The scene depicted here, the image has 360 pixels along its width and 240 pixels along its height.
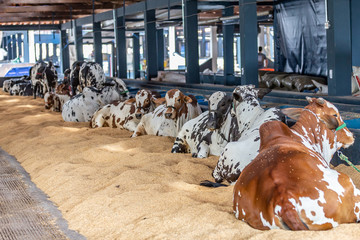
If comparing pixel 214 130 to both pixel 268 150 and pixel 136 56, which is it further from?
pixel 136 56

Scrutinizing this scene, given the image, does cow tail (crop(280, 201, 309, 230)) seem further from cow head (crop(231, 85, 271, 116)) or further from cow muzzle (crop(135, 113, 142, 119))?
cow muzzle (crop(135, 113, 142, 119))

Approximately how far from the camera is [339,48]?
8.54 meters

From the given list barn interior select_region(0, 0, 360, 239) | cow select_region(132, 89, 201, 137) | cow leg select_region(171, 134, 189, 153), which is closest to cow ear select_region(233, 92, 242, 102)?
barn interior select_region(0, 0, 360, 239)

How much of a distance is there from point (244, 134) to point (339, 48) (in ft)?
12.2

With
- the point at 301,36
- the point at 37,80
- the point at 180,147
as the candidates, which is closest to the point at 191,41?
the point at 301,36

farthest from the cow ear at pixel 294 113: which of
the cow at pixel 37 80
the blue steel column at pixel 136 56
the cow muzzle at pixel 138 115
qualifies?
the blue steel column at pixel 136 56

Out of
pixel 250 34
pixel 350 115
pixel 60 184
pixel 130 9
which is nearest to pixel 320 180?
pixel 60 184

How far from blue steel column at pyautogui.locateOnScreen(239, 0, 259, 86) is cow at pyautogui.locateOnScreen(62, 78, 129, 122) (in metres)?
2.56

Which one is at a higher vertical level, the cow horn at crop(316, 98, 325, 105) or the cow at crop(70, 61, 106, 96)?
the cow at crop(70, 61, 106, 96)

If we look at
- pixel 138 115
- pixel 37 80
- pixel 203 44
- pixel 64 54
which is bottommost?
Answer: pixel 138 115

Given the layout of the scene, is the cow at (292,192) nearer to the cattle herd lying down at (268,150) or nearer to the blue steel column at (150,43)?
the cattle herd lying down at (268,150)

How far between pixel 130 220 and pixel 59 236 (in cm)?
56

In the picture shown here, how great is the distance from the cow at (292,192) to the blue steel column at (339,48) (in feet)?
15.6

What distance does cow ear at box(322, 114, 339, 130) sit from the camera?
464cm
